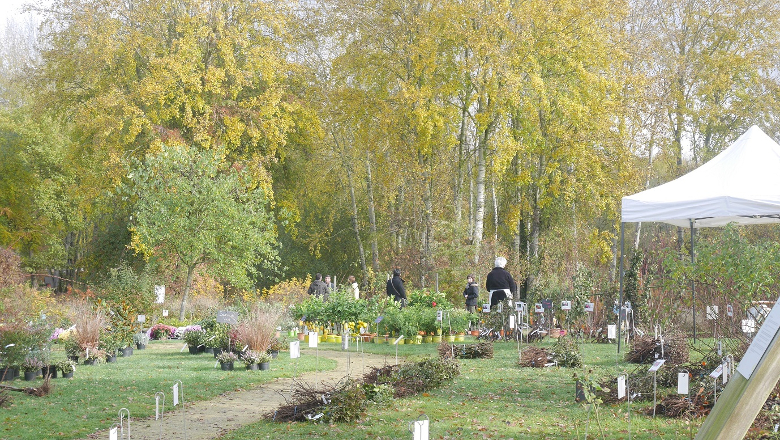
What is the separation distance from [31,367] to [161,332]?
7.05 m

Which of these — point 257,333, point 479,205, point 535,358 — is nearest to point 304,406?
point 257,333

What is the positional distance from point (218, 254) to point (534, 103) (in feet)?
34.4

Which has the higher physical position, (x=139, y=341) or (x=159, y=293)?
(x=159, y=293)

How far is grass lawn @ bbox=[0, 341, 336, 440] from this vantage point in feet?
27.2

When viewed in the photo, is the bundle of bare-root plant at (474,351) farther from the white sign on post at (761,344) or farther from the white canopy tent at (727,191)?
the white sign on post at (761,344)

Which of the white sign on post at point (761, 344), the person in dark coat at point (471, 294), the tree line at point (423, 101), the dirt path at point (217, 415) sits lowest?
the dirt path at point (217, 415)

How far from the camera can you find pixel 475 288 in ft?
62.0

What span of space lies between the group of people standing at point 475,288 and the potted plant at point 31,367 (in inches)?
333

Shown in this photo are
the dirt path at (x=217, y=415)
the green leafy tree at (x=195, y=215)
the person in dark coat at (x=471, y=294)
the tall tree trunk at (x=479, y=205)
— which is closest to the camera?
the dirt path at (x=217, y=415)

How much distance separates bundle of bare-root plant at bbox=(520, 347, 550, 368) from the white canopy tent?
97.5 inches

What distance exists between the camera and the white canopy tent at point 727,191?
10.2 meters

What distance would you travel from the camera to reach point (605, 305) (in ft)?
52.6

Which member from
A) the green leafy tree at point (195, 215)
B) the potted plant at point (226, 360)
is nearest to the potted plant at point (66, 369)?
the potted plant at point (226, 360)

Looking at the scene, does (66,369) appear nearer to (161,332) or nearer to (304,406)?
(304,406)
